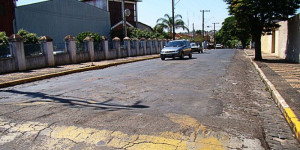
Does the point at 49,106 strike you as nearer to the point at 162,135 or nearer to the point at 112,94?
the point at 112,94

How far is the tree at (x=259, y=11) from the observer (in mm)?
16797

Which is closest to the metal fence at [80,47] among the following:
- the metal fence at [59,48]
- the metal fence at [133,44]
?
the metal fence at [59,48]

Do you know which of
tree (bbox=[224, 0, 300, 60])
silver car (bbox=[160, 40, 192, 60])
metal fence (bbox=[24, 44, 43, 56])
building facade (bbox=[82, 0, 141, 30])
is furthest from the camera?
building facade (bbox=[82, 0, 141, 30])

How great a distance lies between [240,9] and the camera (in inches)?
695

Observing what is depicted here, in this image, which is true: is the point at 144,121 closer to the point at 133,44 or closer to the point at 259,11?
the point at 259,11

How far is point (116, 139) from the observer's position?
3873 millimetres

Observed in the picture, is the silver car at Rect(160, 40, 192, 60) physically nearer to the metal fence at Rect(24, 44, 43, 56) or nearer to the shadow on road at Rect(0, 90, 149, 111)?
the metal fence at Rect(24, 44, 43, 56)

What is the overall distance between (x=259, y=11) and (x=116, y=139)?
1640 cm

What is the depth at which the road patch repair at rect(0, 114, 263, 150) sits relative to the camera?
3648mm

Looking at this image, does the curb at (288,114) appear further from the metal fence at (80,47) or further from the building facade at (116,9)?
the building facade at (116,9)

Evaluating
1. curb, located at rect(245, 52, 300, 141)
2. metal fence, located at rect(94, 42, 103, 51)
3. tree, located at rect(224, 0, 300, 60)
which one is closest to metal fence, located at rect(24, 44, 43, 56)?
metal fence, located at rect(94, 42, 103, 51)

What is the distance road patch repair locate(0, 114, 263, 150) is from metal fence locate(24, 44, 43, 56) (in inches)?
465

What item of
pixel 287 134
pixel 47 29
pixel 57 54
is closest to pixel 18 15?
pixel 47 29

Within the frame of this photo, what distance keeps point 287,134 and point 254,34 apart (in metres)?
16.5
